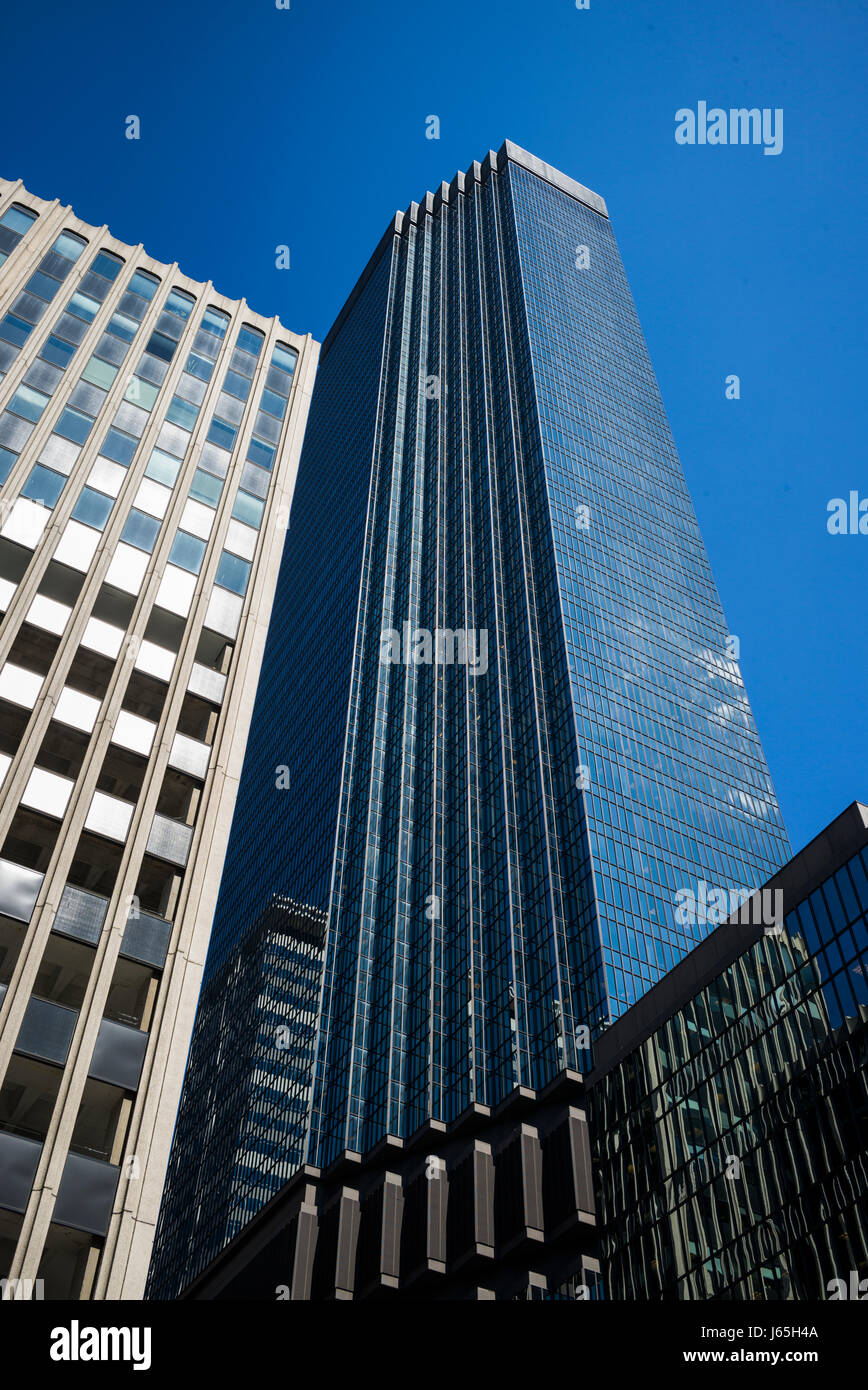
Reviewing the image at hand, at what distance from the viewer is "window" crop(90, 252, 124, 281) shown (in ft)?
149

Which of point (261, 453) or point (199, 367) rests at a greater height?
point (199, 367)

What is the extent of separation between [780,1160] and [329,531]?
126422 mm

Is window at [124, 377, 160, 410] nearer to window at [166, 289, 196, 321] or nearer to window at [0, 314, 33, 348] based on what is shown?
window at [0, 314, 33, 348]

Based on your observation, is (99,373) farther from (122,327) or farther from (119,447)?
(119,447)

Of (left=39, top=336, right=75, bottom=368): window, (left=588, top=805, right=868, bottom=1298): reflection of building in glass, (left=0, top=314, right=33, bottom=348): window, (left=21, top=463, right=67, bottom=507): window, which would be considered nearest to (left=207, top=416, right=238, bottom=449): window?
(left=39, top=336, right=75, bottom=368): window

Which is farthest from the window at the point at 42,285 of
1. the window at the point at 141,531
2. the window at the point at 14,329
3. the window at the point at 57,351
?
the window at the point at 141,531

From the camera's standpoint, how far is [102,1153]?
24.4 meters

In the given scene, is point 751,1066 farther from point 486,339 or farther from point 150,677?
point 486,339

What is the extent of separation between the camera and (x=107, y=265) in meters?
45.8

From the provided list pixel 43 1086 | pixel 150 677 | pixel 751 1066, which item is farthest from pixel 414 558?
→ pixel 43 1086

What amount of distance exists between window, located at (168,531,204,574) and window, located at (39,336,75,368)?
8217mm

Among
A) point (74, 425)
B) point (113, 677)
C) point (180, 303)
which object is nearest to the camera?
point (113, 677)

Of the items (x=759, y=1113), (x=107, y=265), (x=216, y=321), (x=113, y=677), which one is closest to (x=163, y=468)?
(x=113, y=677)

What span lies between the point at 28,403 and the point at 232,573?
8.67m
